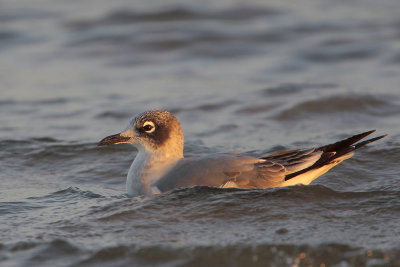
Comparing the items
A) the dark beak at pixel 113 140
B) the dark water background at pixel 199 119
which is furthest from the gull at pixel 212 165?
the dark water background at pixel 199 119

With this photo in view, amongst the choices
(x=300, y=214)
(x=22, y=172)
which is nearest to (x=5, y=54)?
(x=22, y=172)

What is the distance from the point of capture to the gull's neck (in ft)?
23.4

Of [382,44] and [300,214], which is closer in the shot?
[300,214]

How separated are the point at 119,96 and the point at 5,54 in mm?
3729

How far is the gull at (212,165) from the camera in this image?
6.77 m

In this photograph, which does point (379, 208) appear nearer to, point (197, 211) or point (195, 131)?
point (197, 211)

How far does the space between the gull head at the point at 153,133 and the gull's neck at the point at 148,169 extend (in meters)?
0.04

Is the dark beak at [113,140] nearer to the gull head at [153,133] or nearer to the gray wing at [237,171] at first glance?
the gull head at [153,133]

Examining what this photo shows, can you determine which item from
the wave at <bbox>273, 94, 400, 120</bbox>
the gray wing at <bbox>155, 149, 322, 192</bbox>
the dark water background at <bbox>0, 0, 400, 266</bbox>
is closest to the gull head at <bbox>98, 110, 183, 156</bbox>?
the gray wing at <bbox>155, 149, 322, 192</bbox>

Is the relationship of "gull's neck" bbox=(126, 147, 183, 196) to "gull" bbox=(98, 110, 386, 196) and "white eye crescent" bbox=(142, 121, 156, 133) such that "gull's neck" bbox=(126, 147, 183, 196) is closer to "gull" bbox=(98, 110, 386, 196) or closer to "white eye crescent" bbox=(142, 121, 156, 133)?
"gull" bbox=(98, 110, 386, 196)

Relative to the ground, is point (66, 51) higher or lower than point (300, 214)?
higher

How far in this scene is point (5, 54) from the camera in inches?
566

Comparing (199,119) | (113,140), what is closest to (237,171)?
(113,140)

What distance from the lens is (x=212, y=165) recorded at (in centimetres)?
680
